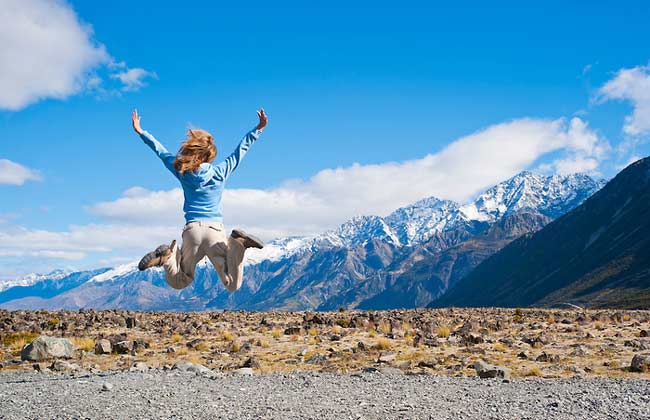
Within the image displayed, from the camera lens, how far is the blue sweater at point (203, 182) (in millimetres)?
10383

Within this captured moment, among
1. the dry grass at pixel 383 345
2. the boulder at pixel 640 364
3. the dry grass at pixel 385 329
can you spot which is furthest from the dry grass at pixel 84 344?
the boulder at pixel 640 364

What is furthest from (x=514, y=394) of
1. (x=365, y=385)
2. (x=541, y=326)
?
(x=541, y=326)

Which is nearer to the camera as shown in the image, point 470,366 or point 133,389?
point 133,389

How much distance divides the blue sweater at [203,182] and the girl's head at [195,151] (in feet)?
0.41

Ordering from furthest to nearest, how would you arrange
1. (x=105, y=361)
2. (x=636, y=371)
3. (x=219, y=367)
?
(x=105, y=361) → (x=219, y=367) → (x=636, y=371)

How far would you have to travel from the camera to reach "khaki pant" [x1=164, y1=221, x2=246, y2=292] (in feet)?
34.6

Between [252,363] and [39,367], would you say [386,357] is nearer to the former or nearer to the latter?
[252,363]

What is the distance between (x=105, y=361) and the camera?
20625mm

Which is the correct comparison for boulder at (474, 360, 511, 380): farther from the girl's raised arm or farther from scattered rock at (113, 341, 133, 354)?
scattered rock at (113, 341, 133, 354)

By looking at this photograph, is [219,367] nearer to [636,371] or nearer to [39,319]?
[636,371]

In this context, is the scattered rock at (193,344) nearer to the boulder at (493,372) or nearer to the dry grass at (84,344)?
the dry grass at (84,344)

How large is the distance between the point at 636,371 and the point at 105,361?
→ 702 inches

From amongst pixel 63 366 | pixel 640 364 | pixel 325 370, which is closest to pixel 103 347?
pixel 63 366

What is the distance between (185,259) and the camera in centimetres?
1090
